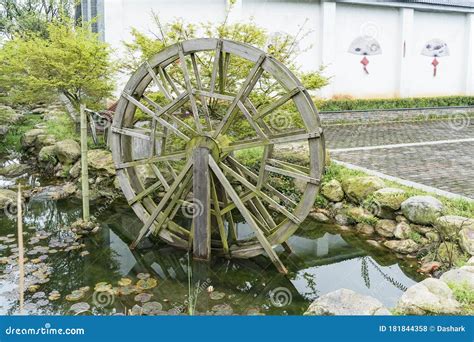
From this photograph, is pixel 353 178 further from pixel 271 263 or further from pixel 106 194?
pixel 106 194

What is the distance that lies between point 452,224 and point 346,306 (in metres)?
2.94

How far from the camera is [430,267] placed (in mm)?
6363

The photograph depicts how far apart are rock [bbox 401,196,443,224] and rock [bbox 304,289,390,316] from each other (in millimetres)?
3040

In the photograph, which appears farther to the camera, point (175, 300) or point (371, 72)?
point (371, 72)

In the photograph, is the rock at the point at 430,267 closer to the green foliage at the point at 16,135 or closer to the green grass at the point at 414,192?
the green grass at the point at 414,192

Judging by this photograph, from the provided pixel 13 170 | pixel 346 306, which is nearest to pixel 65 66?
pixel 13 170

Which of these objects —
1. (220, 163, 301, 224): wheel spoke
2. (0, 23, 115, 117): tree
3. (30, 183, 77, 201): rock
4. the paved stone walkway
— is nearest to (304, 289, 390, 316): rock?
(220, 163, 301, 224): wheel spoke

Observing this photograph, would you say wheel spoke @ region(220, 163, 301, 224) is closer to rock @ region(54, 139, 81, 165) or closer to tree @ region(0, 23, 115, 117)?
rock @ region(54, 139, 81, 165)

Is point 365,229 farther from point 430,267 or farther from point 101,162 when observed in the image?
point 101,162

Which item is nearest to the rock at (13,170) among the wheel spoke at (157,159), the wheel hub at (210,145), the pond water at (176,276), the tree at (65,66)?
the tree at (65,66)

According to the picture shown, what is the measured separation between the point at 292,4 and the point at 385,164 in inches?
338

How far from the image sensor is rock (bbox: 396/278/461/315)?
14.2 feet

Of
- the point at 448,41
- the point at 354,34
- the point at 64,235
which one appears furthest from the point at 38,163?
the point at 448,41

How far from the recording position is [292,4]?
668 inches
